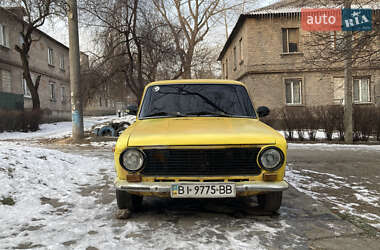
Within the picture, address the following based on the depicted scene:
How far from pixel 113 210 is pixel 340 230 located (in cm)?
257

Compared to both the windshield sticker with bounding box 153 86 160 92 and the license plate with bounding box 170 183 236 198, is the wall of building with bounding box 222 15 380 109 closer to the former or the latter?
the windshield sticker with bounding box 153 86 160 92

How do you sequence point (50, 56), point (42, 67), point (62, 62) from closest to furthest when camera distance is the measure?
point (42, 67)
point (50, 56)
point (62, 62)

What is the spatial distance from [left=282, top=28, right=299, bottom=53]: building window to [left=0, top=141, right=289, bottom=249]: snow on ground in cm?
1604

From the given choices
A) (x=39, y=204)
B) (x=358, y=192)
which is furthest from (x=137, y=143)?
Result: (x=358, y=192)

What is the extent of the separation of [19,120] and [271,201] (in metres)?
15.1

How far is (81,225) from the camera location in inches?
123

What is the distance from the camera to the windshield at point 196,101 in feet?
13.5

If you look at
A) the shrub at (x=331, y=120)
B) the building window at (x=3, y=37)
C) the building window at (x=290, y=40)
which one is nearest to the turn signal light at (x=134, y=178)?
the shrub at (x=331, y=120)

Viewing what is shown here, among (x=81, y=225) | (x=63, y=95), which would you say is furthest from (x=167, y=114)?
(x=63, y=95)

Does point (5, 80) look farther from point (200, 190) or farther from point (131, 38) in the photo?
point (200, 190)

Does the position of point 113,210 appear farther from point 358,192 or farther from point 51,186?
point 358,192

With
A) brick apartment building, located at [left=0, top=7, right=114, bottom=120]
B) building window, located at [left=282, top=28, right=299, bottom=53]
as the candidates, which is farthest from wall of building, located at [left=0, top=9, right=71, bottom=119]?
building window, located at [left=282, top=28, right=299, bottom=53]

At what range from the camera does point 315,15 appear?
8484 mm

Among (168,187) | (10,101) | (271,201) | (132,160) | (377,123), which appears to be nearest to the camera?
(168,187)
